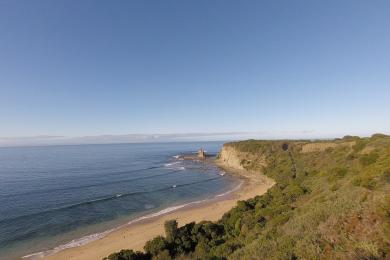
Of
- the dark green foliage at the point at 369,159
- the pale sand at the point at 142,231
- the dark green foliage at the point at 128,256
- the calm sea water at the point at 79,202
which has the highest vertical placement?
the dark green foliage at the point at 369,159

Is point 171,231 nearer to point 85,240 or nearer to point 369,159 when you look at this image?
point 85,240

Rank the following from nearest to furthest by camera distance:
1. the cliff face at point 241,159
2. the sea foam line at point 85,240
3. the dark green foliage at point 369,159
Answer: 1. the sea foam line at point 85,240
2. the dark green foliage at point 369,159
3. the cliff face at point 241,159

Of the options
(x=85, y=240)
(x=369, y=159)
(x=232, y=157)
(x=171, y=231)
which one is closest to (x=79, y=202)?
(x=85, y=240)

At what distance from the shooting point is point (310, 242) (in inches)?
367

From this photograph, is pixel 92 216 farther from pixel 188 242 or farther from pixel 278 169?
pixel 278 169

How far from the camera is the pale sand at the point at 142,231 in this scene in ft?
80.0

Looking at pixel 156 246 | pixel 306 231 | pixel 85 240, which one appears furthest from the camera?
pixel 85 240

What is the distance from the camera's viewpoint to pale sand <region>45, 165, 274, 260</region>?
24375mm

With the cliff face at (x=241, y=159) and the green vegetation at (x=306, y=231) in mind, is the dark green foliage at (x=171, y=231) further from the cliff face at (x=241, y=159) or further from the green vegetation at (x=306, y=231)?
the cliff face at (x=241, y=159)

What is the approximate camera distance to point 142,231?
98.5 feet

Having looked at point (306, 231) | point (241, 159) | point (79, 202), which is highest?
point (306, 231)

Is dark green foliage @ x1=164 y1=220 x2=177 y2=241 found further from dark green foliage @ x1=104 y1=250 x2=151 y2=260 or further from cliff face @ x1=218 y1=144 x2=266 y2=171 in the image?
cliff face @ x1=218 y1=144 x2=266 y2=171

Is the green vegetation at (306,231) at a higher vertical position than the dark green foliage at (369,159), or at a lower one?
lower

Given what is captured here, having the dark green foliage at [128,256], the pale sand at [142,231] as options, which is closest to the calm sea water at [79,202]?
the pale sand at [142,231]
